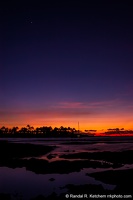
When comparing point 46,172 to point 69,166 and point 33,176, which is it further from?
point 69,166

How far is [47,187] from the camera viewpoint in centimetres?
1939

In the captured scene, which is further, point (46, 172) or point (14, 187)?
point (46, 172)

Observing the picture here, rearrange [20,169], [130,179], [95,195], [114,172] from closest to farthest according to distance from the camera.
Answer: [95,195]
[130,179]
[114,172]
[20,169]

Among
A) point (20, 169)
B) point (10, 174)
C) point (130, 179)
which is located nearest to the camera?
point (130, 179)

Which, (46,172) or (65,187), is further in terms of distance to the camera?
(46,172)

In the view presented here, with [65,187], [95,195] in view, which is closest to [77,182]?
[65,187]

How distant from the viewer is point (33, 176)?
23.7 m

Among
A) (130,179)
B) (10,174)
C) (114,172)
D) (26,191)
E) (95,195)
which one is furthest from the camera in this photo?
(10,174)

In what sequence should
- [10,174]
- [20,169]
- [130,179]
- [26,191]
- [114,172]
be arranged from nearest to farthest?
[26,191] < [130,179] < [114,172] < [10,174] < [20,169]

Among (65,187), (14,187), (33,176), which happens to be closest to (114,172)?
(65,187)

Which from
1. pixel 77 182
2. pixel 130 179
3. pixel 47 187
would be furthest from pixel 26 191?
pixel 130 179

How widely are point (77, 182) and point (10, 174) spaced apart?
27.5ft

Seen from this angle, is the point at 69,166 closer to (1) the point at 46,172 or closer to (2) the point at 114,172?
(1) the point at 46,172

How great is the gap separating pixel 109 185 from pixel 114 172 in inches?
191
